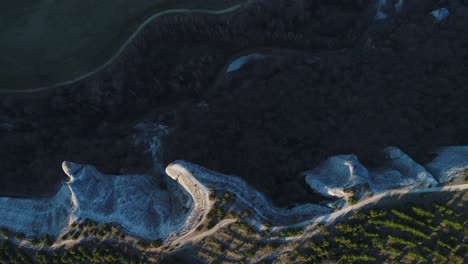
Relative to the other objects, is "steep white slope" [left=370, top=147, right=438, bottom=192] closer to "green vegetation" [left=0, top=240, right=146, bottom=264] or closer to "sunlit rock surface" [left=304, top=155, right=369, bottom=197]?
"sunlit rock surface" [left=304, top=155, right=369, bottom=197]

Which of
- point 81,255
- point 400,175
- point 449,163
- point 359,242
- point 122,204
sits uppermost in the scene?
point 449,163

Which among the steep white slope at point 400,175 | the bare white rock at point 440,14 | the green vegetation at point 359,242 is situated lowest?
the green vegetation at point 359,242

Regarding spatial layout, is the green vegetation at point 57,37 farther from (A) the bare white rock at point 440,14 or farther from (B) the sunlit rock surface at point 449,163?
(A) the bare white rock at point 440,14

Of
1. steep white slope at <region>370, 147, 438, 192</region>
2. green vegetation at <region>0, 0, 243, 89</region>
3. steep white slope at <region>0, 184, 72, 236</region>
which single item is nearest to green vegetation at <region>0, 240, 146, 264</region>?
steep white slope at <region>0, 184, 72, 236</region>

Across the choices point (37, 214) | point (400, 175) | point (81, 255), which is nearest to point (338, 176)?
point (400, 175)

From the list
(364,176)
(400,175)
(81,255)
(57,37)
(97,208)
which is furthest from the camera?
(57,37)

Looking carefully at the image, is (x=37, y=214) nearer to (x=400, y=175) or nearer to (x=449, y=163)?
(x=400, y=175)

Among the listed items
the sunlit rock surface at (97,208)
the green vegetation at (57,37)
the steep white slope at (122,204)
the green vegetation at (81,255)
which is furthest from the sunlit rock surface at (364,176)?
the green vegetation at (57,37)
